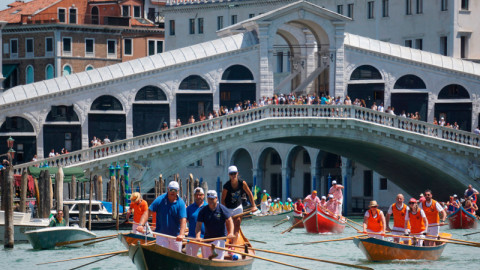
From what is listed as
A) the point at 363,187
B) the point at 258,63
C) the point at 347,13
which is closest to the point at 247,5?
the point at 347,13

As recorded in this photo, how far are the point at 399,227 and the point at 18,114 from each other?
22002 mm

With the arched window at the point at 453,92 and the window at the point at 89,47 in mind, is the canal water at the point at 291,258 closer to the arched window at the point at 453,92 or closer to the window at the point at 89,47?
the arched window at the point at 453,92

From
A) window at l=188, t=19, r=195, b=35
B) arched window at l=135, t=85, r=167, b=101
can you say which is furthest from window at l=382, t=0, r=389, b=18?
arched window at l=135, t=85, r=167, b=101

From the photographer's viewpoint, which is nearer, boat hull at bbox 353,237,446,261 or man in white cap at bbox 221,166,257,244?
man in white cap at bbox 221,166,257,244

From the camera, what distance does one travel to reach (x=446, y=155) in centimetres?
4781

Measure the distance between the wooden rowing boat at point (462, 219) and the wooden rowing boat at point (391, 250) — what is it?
13597mm

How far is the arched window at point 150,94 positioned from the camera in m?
48.7

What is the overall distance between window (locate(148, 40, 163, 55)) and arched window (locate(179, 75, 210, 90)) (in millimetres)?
23129

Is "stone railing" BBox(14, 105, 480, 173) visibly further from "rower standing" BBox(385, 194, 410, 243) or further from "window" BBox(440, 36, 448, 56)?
"rower standing" BBox(385, 194, 410, 243)

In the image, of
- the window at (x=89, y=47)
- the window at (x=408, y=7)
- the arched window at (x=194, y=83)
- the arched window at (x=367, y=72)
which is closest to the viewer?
the arched window at (x=194, y=83)

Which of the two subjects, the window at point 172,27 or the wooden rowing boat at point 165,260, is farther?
the window at point 172,27

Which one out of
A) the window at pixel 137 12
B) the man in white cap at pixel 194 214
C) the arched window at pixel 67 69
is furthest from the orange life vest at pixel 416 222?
the window at pixel 137 12

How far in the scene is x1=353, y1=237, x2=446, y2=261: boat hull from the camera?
1132 inches

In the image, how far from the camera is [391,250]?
28.9 meters
